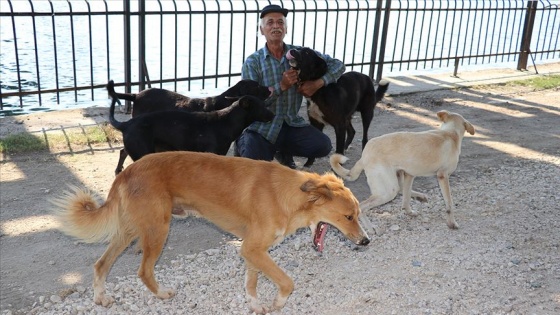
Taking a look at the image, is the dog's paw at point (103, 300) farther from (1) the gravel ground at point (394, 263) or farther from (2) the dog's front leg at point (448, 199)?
(2) the dog's front leg at point (448, 199)

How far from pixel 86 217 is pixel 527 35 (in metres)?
12.9

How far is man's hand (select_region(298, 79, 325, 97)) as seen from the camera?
22.5ft

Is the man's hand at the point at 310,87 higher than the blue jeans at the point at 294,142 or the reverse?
higher

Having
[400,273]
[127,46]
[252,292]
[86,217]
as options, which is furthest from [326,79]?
[86,217]

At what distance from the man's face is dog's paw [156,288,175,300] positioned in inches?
125

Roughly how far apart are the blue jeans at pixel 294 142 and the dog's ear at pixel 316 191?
2718mm

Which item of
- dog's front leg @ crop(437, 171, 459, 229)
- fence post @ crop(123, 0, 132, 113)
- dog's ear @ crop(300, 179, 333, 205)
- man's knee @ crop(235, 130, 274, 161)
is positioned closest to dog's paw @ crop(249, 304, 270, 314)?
dog's ear @ crop(300, 179, 333, 205)

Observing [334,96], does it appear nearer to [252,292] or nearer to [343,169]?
[343,169]

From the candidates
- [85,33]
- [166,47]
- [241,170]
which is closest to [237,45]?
[166,47]

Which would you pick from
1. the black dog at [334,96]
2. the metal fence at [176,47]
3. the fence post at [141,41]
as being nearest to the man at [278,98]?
the black dog at [334,96]

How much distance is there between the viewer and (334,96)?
717 cm

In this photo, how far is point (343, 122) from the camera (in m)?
7.28

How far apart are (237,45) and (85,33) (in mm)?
4437

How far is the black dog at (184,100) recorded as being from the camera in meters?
6.52
